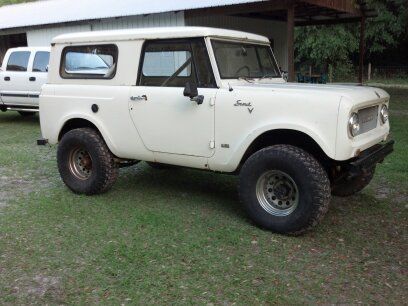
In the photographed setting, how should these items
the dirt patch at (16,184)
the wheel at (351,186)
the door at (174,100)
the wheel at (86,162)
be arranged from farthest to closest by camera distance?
the dirt patch at (16,184), the wheel at (86,162), the wheel at (351,186), the door at (174,100)

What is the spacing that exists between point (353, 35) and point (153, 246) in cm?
2773

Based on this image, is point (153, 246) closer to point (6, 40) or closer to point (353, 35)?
point (6, 40)

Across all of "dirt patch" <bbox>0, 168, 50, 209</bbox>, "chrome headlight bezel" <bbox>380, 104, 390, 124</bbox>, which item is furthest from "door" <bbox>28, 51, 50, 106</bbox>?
"chrome headlight bezel" <bbox>380, 104, 390, 124</bbox>

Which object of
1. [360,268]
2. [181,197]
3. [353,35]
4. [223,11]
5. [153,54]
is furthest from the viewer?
[353,35]

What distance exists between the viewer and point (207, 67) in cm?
461

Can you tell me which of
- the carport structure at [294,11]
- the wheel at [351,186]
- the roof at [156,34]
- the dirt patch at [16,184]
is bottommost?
the dirt patch at [16,184]

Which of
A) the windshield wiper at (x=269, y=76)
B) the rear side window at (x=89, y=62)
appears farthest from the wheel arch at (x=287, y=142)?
the rear side window at (x=89, y=62)

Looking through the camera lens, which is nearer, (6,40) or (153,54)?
(153,54)

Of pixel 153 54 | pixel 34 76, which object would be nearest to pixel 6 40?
pixel 34 76

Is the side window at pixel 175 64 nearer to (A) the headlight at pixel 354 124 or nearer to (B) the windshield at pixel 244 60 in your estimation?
(B) the windshield at pixel 244 60

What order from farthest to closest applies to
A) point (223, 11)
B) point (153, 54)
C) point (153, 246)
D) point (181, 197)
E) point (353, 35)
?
1. point (353, 35)
2. point (223, 11)
3. point (181, 197)
4. point (153, 54)
5. point (153, 246)

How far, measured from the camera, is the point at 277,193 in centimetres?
443

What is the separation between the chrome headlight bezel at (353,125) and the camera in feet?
12.9

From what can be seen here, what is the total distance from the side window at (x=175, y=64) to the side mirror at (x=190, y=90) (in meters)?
0.22
